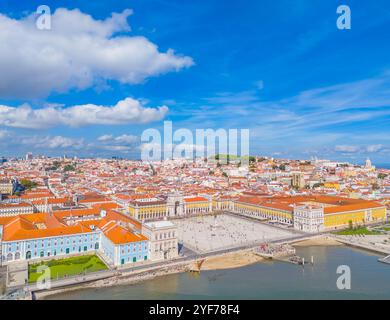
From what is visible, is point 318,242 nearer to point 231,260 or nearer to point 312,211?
point 312,211

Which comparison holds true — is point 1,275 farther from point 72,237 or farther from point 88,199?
point 88,199

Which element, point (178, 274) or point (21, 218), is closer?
point (178, 274)

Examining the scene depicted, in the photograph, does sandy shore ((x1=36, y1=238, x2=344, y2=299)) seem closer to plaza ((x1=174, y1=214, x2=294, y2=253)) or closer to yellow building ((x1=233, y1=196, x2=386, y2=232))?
plaza ((x1=174, y1=214, x2=294, y2=253))


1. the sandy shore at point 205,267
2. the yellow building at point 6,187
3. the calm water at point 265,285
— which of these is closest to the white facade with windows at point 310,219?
the sandy shore at point 205,267

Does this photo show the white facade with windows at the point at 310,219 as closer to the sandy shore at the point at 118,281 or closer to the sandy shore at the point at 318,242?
the sandy shore at the point at 318,242

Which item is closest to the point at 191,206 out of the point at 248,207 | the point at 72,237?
the point at 248,207

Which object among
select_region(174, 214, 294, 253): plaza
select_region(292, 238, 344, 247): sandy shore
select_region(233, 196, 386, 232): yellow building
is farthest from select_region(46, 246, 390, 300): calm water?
select_region(233, 196, 386, 232): yellow building
